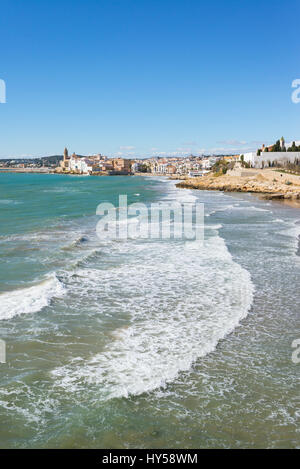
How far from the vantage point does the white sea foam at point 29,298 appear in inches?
292

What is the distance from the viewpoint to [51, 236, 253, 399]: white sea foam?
5.14 m

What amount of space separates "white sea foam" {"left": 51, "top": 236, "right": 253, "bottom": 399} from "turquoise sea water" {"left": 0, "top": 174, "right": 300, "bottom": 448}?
27mm

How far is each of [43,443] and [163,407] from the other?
4.57 ft

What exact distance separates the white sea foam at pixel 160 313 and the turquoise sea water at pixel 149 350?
0.09 feet

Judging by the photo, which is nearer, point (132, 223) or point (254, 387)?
point (254, 387)

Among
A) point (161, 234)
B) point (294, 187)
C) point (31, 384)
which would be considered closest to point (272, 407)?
point (31, 384)

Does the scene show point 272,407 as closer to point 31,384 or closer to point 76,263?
point 31,384

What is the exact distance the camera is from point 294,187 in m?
41.2

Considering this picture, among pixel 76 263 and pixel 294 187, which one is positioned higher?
pixel 294 187
